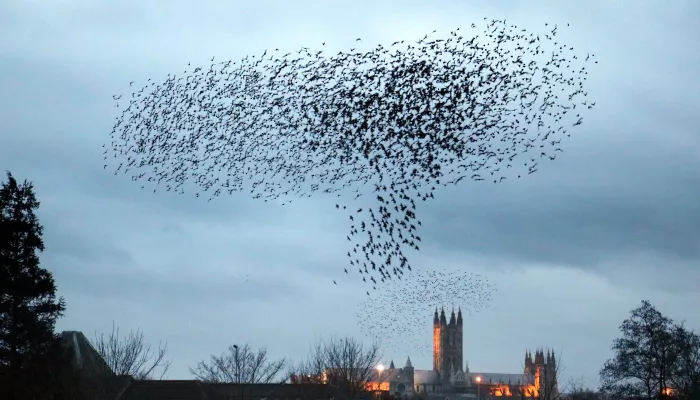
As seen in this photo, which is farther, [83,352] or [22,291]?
[83,352]

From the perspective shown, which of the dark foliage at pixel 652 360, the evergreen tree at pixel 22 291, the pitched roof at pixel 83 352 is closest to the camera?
the evergreen tree at pixel 22 291

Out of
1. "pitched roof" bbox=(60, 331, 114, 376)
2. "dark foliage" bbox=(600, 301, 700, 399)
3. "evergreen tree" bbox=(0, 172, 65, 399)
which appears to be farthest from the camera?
"pitched roof" bbox=(60, 331, 114, 376)

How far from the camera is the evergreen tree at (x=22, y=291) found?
159 ft

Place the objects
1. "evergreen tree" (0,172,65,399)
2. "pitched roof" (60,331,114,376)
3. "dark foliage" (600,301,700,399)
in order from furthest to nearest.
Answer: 1. "pitched roof" (60,331,114,376)
2. "dark foliage" (600,301,700,399)
3. "evergreen tree" (0,172,65,399)

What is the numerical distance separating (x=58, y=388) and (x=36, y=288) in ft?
18.1

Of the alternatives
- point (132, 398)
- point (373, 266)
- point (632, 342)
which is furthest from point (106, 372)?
point (373, 266)

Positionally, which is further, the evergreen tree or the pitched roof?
the pitched roof

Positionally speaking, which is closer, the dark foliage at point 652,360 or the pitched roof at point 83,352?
the dark foliage at point 652,360

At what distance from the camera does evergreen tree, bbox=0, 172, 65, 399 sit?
48.5 m

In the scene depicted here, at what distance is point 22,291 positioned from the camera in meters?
48.9

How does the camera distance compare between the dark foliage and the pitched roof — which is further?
the pitched roof

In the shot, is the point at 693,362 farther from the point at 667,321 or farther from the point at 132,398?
the point at 132,398

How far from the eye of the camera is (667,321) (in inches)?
2980

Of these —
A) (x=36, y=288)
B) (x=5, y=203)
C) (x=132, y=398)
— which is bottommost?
(x=132, y=398)
